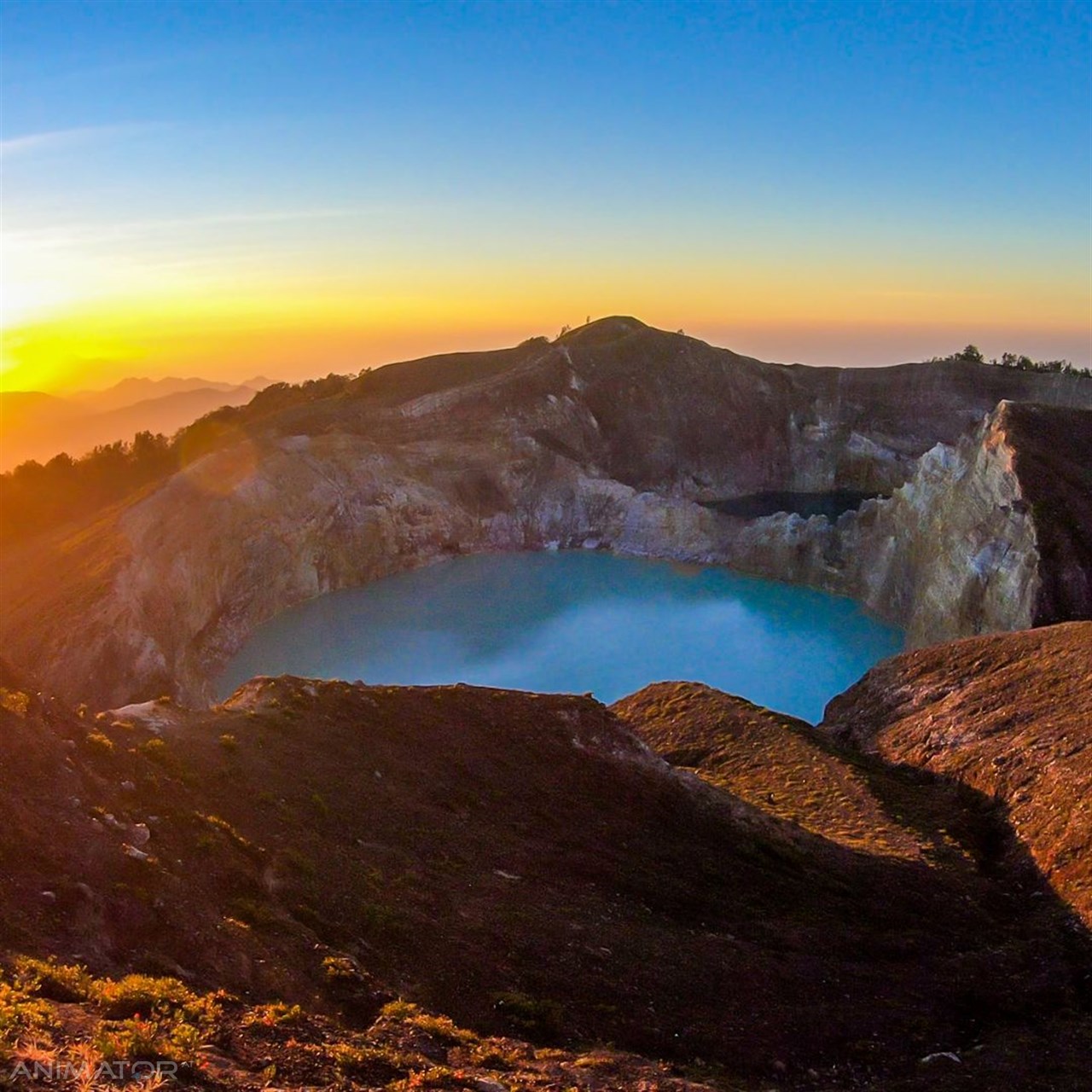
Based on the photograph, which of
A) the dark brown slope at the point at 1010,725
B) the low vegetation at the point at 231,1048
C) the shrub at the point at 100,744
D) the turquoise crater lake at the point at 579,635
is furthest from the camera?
the turquoise crater lake at the point at 579,635

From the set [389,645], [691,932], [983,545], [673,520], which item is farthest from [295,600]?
[691,932]

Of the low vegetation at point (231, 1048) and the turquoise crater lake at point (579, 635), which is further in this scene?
the turquoise crater lake at point (579, 635)

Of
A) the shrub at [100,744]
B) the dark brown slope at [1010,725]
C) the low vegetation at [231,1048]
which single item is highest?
the shrub at [100,744]

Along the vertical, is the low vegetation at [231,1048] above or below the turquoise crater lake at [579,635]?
above

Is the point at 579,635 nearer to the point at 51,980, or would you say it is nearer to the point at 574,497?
the point at 574,497

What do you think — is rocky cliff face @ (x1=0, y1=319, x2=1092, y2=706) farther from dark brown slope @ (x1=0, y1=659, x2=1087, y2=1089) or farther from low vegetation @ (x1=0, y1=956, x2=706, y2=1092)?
low vegetation @ (x1=0, y1=956, x2=706, y2=1092)

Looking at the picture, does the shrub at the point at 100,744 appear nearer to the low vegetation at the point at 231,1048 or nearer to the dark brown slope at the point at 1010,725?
the low vegetation at the point at 231,1048

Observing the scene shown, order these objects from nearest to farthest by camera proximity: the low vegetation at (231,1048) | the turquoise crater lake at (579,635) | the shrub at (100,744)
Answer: the low vegetation at (231,1048), the shrub at (100,744), the turquoise crater lake at (579,635)

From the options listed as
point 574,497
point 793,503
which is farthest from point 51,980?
point 793,503

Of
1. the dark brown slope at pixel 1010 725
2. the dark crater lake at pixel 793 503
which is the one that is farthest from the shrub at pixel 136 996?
the dark crater lake at pixel 793 503
